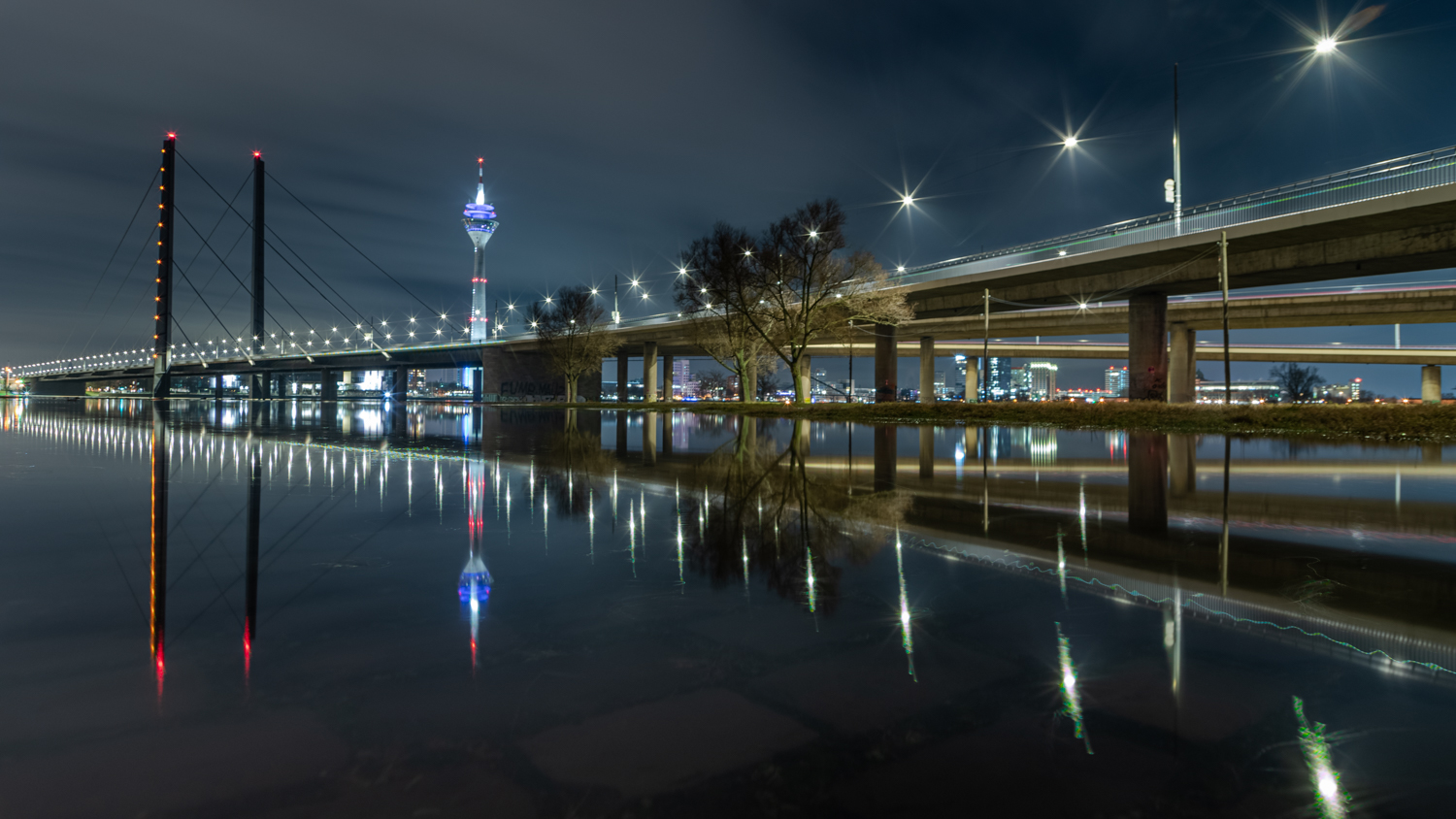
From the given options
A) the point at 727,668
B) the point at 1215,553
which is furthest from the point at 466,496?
the point at 1215,553

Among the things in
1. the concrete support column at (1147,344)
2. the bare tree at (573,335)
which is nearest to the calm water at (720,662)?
the concrete support column at (1147,344)

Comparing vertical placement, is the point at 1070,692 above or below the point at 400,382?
below

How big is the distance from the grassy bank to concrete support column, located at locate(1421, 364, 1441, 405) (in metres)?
93.1

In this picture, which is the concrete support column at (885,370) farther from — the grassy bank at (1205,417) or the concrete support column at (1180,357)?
the concrete support column at (1180,357)

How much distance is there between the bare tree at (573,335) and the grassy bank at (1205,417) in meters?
36.0

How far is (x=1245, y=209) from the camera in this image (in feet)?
111

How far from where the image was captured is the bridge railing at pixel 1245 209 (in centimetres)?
2797

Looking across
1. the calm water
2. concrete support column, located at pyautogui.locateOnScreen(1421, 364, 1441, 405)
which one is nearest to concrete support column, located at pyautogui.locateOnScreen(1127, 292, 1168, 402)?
the calm water

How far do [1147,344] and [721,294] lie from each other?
27.2 m

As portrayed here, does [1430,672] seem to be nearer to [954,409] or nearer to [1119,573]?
[1119,573]

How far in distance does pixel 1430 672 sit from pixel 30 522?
42.7ft

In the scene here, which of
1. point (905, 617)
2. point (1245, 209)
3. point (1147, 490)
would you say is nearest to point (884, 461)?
point (1147, 490)

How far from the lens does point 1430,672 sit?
3871mm

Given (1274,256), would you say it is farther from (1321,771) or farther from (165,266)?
(165,266)
